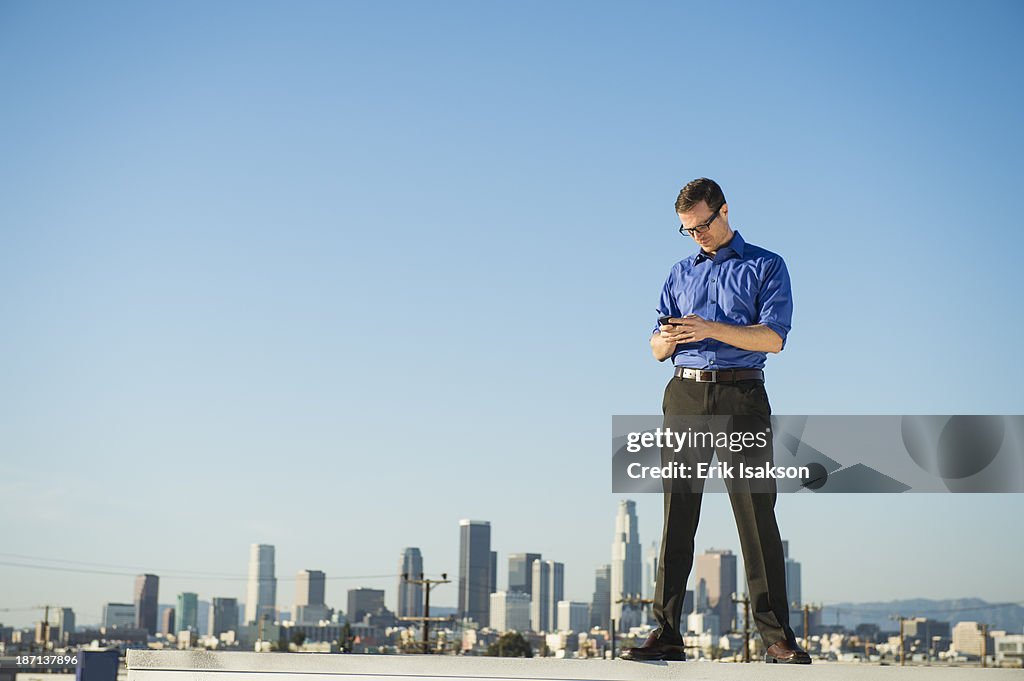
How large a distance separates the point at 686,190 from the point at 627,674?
82.5 inches

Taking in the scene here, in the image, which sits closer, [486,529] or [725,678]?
[725,678]

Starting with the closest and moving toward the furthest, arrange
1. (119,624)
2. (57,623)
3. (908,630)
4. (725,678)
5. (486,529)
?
(725,678)
(57,623)
(908,630)
(119,624)
(486,529)

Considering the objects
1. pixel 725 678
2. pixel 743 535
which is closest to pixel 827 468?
pixel 743 535

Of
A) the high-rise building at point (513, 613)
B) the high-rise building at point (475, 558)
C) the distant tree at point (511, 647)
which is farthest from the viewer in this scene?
the high-rise building at point (513, 613)

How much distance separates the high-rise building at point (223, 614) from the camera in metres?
177

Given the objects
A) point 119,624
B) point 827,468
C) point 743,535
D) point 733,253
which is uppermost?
point 733,253

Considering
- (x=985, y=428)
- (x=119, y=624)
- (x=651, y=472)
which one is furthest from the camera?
(x=119, y=624)

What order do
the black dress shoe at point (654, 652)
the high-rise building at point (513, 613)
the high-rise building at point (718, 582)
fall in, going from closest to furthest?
the black dress shoe at point (654, 652), the high-rise building at point (718, 582), the high-rise building at point (513, 613)

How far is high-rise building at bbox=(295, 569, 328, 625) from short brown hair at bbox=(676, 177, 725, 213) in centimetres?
18649

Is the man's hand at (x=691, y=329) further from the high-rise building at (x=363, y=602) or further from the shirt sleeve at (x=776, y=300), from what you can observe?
the high-rise building at (x=363, y=602)

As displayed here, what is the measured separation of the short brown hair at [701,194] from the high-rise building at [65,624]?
139 metres

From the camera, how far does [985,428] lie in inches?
385

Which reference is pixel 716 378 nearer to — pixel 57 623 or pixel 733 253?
pixel 733 253

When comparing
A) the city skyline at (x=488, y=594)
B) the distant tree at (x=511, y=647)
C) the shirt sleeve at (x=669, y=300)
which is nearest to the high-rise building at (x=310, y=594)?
the city skyline at (x=488, y=594)
